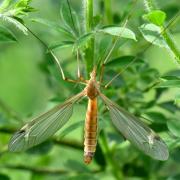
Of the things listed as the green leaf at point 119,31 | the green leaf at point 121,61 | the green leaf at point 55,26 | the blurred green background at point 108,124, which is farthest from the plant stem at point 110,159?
the green leaf at point 119,31

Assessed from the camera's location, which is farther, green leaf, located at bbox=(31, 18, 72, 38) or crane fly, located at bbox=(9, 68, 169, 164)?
Answer: crane fly, located at bbox=(9, 68, 169, 164)

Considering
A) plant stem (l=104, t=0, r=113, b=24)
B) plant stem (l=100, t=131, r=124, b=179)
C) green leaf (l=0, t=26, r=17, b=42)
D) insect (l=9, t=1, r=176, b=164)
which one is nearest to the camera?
green leaf (l=0, t=26, r=17, b=42)

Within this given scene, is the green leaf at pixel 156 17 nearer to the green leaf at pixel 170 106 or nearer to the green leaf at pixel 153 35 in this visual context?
the green leaf at pixel 153 35

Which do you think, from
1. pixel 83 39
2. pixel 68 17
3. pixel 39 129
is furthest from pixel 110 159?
pixel 83 39

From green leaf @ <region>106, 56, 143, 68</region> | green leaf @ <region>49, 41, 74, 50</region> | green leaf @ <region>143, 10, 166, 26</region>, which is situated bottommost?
green leaf @ <region>106, 56, 143, 68</region>

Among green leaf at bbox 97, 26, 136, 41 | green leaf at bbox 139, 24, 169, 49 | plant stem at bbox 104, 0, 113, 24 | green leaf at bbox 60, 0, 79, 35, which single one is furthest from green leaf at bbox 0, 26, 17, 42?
plant stem at bbox 104, 0, 113, 24

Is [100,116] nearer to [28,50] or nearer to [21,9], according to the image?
[21,9]

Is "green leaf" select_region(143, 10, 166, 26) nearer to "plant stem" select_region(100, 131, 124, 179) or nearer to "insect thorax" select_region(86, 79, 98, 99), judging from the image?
"insect thorax" select_region(86, 79, 98, 99)
